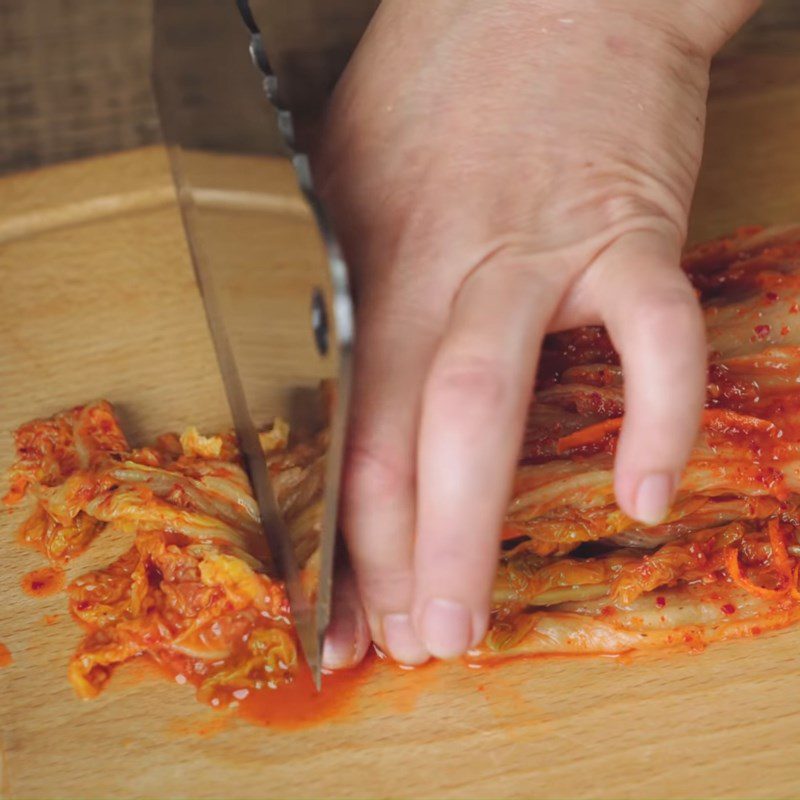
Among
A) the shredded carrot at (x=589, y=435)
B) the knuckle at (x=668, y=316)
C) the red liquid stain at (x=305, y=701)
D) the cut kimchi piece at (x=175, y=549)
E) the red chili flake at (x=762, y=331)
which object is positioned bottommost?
the red liquid stain at (x=305, y=701)

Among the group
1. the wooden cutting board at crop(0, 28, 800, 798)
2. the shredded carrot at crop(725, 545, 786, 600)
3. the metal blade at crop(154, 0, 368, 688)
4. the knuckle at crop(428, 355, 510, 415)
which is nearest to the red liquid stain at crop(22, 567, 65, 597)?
the wooden cutting board at crop(0, 28, 800, 798)

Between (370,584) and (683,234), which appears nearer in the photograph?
(370,584)

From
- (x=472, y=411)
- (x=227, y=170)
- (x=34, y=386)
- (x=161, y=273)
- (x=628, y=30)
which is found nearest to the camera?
(x=472, y=411)

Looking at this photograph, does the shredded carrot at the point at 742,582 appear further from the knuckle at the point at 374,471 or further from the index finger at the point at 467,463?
the knuckle at the point at 374,471

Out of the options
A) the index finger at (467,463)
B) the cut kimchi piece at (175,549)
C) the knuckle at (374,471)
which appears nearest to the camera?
the index finger at (467,463)

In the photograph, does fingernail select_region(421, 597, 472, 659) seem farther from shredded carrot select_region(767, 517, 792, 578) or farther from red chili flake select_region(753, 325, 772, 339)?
red chili flake select_region(753, 325, 772, 339)

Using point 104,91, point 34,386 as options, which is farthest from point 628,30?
point 104,91

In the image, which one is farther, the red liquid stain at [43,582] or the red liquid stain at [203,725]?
the red liquid stain at [43,582]

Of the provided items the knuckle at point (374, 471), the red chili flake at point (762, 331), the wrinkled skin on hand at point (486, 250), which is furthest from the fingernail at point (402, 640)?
the red chili flake at point (762, 331)

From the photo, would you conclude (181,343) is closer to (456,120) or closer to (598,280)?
(456,120)
